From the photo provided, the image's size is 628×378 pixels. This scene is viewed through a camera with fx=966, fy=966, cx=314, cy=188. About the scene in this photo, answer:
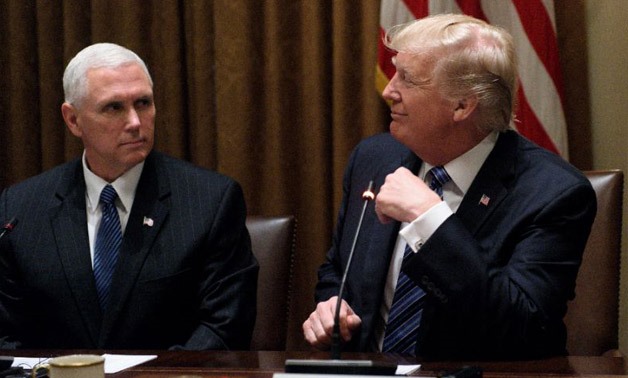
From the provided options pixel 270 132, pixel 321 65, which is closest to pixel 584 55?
pixel 321 65

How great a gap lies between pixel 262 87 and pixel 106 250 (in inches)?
58.1

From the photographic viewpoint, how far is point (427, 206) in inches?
103

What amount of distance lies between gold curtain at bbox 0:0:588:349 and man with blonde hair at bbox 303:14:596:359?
129 cm

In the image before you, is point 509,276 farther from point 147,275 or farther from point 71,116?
point 71,116

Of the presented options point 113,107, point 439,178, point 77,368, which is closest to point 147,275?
point 113,107

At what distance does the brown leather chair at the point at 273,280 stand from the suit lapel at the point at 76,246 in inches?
21.3

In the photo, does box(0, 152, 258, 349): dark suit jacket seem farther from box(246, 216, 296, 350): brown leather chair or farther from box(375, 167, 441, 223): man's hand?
box(375, 167, 441, 223): man's hand

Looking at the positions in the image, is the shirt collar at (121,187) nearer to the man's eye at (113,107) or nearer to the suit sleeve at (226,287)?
the man's eye at (113,107)

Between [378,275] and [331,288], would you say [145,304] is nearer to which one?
[331,288]

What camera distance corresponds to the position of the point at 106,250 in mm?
3266

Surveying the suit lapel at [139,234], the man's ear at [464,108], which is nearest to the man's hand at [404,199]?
the man's ear at [464,108]

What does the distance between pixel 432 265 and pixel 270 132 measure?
2010 millimetres

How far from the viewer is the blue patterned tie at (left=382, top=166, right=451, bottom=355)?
280 centimetres

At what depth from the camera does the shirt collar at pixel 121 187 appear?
3355 millimetres
